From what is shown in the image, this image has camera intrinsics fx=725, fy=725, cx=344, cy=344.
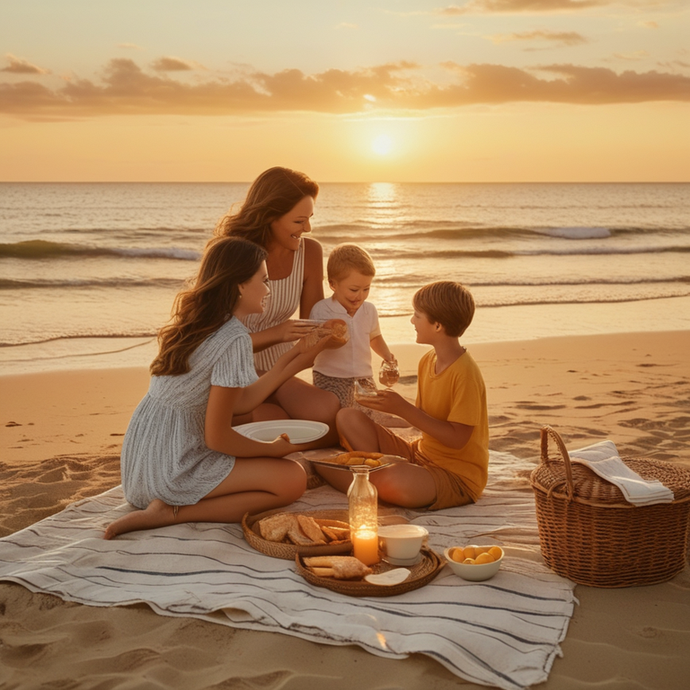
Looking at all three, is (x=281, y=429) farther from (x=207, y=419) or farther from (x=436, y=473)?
(x=436, y=473)

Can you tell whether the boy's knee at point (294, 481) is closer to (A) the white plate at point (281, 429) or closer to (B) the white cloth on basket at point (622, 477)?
(A) the white plate at point (281, 429)

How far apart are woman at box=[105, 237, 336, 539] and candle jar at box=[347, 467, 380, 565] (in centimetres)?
74

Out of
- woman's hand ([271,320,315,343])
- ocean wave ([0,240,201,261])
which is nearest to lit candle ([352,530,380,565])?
woman's hand ([271,320,315,343])

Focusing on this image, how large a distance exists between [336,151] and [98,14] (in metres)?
21.8

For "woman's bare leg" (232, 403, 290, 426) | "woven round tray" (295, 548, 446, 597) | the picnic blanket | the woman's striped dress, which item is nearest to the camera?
the picnic blanket

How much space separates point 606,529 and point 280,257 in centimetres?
308

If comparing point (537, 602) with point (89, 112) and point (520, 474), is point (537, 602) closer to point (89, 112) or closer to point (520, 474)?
point (520, 474)

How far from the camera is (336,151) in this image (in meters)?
41.9

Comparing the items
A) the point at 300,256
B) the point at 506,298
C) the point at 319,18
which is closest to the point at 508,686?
the point at 300,256

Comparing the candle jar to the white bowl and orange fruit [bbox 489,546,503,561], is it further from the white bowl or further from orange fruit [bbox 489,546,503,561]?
orange fruit [bbox 489,546,503,561]

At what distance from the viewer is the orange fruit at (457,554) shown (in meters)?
3.42

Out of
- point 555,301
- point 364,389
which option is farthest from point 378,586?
point 555,301

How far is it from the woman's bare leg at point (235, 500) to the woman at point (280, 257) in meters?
0.92

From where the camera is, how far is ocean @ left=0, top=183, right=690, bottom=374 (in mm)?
10727
